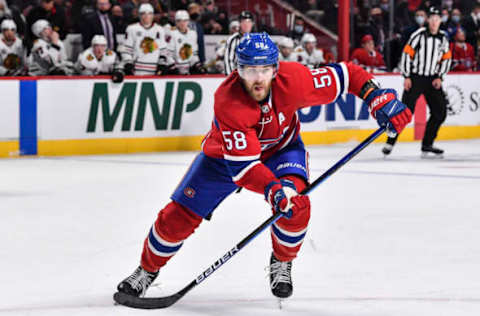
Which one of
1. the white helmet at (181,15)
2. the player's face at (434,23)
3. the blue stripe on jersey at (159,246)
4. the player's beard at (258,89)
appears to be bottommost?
the blue stripe on jersey at (159,246)

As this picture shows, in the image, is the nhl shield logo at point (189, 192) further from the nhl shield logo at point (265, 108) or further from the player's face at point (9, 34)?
the player's face at point (9, 34)

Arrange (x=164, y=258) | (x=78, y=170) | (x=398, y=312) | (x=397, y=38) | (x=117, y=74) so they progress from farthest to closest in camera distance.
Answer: (x=397, y=38)
(x=117, y=74)
(x=78, y=170)
(x=164, y=258)
(x=398, y=312)

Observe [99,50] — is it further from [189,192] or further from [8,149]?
[189,192]

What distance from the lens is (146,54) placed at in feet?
31.1

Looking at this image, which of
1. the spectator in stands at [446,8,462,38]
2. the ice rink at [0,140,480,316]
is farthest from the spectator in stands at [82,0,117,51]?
the spectator in stands at [446,8,462,38]

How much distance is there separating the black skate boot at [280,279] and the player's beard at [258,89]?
67 cm

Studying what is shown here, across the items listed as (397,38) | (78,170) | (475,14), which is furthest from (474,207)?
(475,14)

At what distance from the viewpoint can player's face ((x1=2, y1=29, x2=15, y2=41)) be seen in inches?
348

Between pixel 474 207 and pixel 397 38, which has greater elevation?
pixel 397 38

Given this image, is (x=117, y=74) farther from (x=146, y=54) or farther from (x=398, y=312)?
(x=398, y=312)

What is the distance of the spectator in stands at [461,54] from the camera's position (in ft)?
37.9

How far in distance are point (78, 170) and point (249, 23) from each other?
267 centimetres

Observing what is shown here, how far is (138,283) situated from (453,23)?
10.1 meters

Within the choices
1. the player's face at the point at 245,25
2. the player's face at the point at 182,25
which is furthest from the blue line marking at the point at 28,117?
the player's face at the point at 245,25
